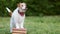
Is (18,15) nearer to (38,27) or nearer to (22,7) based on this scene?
(22,7)

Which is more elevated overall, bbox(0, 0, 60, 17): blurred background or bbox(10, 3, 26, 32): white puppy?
bbox(10, 3, 26, 32): white puppy

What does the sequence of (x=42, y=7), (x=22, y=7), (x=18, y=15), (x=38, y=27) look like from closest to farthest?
(x=22, y=7), (x=18, y=15), (x=38, y=27), (x=42, y=7)

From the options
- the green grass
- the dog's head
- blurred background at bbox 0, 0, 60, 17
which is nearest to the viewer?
the dog's head

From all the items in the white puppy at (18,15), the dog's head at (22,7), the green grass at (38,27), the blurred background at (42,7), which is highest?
the dog's head at (22,7)

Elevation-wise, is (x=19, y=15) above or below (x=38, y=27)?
above

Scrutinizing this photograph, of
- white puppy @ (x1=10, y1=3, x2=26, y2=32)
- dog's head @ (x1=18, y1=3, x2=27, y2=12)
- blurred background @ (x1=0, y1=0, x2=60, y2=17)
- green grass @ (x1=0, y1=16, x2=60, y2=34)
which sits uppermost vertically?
dog's head @ (x1=18, y1=3, x2=27, y2=12)

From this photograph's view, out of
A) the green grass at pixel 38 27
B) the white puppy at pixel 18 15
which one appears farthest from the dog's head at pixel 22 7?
the green grass at pixel 38 27

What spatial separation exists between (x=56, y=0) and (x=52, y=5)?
49cm

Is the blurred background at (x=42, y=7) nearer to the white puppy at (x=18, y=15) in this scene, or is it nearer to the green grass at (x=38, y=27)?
the green grass at (x=38, y=27)

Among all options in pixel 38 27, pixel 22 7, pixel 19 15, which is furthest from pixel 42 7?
pixel 22 7

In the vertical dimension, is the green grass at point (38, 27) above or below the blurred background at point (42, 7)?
above

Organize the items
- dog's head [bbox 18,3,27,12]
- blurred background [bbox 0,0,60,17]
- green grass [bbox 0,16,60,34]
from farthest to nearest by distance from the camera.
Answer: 1. blurred background [bbox 0,0,60,17]
2. green grass [bbox 0,16,60,34]
3. dog's head [bbox 18,3,27,12]

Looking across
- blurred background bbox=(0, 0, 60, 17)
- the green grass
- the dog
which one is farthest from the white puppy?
blurred background bbox=(0, 0, 60, 17)

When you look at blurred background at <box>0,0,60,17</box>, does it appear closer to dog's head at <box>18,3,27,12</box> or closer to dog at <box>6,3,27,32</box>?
dog at <box>6,3,27,32</box>
